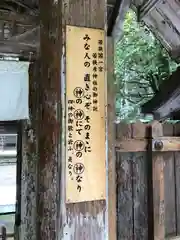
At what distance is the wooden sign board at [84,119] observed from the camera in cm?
183

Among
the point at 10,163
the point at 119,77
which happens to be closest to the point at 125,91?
the point at 119,77

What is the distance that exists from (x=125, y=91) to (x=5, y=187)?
424 cm

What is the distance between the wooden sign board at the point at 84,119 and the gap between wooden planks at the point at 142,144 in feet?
6.75

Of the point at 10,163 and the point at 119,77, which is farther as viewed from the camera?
the point at 119,77

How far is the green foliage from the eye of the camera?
7.02m

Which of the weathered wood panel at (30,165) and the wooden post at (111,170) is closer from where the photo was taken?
the wooden post at (111,170)

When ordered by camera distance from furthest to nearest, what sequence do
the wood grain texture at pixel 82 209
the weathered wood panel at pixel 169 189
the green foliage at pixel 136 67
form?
the green foliage at pixel 136 67, the weathered wood panel at pixel 169 189, the wood grain texture at pixel 82 209

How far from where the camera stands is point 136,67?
764 cm

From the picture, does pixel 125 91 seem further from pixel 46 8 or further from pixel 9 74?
pixel 46 8

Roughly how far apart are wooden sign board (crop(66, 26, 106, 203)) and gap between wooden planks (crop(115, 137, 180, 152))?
6.75 ft

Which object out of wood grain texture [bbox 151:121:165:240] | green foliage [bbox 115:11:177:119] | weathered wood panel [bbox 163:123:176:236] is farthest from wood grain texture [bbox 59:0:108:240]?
green foliage [bbox 115:11:177:119]

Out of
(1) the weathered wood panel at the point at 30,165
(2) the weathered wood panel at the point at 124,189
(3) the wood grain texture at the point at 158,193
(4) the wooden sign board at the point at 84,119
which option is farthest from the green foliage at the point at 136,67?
(4) the wooden sign board at the point at 84,119

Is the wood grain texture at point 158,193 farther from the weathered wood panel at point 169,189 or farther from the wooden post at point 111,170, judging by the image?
the wooden post at point 111,170

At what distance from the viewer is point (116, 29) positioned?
4.00 metres
